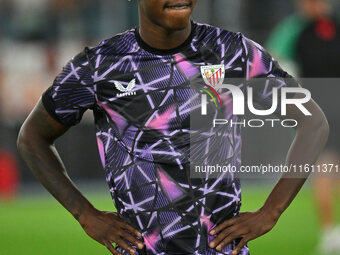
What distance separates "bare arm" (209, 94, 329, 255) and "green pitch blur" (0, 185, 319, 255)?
16.3 feet

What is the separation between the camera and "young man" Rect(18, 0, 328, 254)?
3752 millimetres

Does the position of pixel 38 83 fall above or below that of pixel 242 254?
below

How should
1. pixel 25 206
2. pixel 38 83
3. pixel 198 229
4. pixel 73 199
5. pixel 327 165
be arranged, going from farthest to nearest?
1. pixel 38 83
2. pixel 25 206
3. pixel 327 165
4. pixel 73 199
5. pixel 198 229

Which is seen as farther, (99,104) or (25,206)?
(25,206)

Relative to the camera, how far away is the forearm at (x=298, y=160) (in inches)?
152

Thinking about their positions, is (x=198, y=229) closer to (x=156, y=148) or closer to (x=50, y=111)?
(x=156, y=148)

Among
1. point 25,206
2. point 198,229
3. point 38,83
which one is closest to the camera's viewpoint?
point 198,229

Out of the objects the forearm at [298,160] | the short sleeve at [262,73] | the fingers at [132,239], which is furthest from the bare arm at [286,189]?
the fingers at [132,239]

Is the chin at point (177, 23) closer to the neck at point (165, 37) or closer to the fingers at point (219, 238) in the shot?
the neck at point (165, 37)

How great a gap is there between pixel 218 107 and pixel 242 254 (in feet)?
2.11

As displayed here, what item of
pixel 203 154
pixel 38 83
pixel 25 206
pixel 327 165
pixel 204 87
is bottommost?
pixel 25 206

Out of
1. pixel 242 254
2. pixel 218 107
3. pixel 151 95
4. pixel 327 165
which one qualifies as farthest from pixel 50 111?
pixel 327 165

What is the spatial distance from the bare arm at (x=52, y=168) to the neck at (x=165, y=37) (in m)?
0.58

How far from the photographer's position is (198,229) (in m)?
3.75
